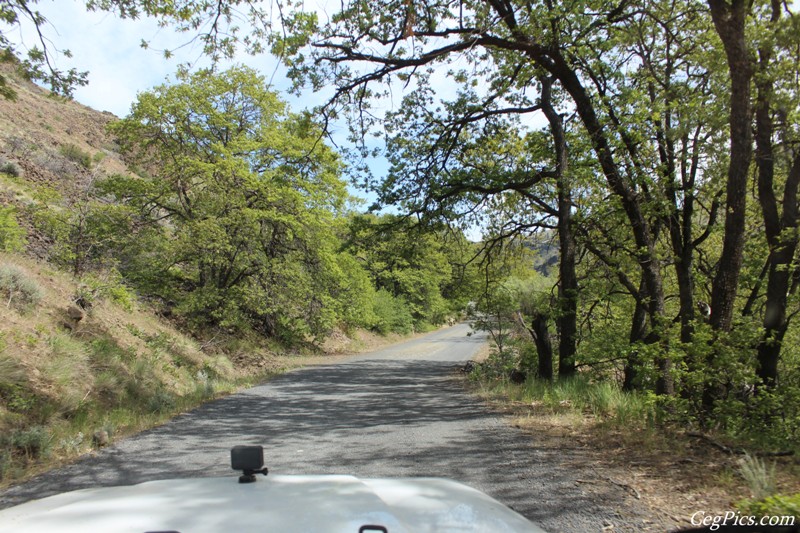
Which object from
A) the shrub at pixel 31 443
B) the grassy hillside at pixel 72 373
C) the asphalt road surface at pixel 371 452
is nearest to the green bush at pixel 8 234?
the grassy hillside at pixel 72 373

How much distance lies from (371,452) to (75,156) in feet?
112

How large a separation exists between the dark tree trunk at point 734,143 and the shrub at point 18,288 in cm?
1265

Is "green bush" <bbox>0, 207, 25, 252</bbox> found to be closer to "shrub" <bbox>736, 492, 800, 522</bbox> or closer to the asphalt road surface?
the asphalt road surface

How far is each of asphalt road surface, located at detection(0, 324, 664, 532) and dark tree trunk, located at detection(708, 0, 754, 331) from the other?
3261 millimetres

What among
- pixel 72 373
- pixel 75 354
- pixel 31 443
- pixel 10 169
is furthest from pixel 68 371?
pixel 10 169

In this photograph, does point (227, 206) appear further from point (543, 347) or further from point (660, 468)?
point (660, 468)

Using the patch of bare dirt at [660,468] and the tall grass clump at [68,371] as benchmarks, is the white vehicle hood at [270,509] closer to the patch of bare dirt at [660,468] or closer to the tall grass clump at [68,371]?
the patch of bare dirt at [660,468]

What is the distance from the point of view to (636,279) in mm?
14234

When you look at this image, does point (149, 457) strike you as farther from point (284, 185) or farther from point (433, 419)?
point (284, 185)

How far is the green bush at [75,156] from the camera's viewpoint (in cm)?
3147

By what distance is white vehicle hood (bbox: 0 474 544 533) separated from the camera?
172cm

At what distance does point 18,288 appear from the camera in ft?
34.2

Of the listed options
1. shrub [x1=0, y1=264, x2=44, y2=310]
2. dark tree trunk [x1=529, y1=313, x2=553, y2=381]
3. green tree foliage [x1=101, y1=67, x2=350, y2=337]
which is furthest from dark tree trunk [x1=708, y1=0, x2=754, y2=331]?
green tree foliage [x1=101, y1=67, x2=350, y2=337]

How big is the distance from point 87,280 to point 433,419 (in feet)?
35.4
